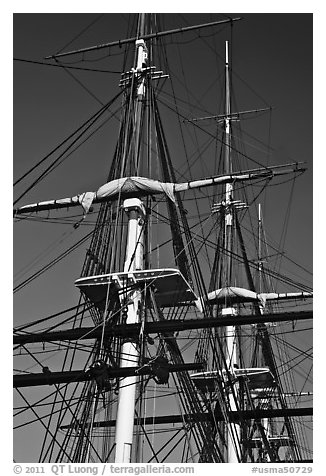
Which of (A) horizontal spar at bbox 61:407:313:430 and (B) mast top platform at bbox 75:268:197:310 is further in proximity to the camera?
(A) horizontal spar at bbox 61:407:313:430

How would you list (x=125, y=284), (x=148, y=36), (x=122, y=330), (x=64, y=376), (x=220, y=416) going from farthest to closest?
(x=220, y=416) → (x=148, y=36) → (x=125, y=284) → (x=122, y=330) → (x=64, y=376)

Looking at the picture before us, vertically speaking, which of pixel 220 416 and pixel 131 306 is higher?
pixel 131 306

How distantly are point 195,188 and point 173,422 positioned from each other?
751cm

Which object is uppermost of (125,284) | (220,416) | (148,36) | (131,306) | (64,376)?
(148,36)

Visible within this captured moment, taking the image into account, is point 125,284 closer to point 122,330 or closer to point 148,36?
point 122,330

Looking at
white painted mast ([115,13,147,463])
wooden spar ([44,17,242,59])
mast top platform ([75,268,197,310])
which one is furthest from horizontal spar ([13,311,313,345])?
wooden spar ([44,17,242,59])

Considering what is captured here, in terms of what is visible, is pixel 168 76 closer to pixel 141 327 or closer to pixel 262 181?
pixel 262 181

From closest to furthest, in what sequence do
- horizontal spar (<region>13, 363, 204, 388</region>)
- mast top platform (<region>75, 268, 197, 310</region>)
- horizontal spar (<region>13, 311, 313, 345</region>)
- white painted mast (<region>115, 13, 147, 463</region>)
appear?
white painted mast (<region>115, 13, 147, 463</region>) < horizontal spar (<region>13, 363, 204, 388</region>) < horizontal spar (<region>13, 311, 313, 345</region>) < mast top platform (<region>75, 268, 197, 310</region>)

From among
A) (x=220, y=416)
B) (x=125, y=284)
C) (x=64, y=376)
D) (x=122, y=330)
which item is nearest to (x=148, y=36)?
(x=125, y=284)

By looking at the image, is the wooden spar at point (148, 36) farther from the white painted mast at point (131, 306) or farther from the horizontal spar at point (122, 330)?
the horizontal spar at point (122, 330)

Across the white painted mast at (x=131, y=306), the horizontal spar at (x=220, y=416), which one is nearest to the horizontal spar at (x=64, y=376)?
the white painted mast at (x=131, y=306)

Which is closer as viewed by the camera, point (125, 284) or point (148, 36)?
point (125, 284)

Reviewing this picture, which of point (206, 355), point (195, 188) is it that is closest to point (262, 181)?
point (195, 188)

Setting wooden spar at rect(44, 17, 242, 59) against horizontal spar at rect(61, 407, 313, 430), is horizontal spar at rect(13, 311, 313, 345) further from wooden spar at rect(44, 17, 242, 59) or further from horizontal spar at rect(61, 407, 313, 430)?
wooden spar at rect(44, 17, 242, 59)
